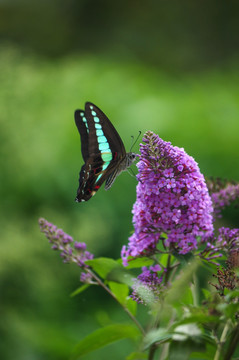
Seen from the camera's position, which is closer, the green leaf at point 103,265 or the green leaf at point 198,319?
the green leaf at point 198,319

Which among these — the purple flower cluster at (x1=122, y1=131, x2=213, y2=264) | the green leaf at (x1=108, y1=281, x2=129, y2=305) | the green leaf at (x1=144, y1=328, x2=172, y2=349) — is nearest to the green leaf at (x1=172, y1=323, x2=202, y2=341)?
the green leaf at (x1=144, y1=328, x2=172, y2=349)

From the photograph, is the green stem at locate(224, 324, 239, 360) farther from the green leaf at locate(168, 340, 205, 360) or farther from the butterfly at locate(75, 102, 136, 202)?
the butterfly at locate(75, 102, 136, 202)

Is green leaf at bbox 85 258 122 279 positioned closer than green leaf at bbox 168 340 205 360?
No

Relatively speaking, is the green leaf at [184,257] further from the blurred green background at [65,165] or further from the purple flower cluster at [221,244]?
the blurred green background at [65,165]

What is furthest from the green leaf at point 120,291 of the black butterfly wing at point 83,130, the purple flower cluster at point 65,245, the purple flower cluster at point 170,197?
the black butterfly wing at point 83,130

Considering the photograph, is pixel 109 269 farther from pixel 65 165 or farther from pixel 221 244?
pixel 65 165

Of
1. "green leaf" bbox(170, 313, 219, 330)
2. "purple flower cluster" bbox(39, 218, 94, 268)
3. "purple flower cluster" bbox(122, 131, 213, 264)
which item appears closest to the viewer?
"green leaf" bbox(170, 313, 219, 330)

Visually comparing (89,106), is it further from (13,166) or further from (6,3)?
(6,3)

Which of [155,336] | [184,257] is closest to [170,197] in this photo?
[184,257]
